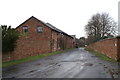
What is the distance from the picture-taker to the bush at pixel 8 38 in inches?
655

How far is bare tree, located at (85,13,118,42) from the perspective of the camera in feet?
167

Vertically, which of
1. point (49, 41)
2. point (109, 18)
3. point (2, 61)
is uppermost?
point (109, 18)

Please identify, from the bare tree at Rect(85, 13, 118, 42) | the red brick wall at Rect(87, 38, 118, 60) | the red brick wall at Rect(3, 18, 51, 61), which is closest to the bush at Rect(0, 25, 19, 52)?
the red brick wall at Rect(3, 18, 51, 61)

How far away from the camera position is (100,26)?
2044 inches

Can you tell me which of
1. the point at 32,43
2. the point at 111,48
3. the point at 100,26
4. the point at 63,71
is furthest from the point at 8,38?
the point at 100,26

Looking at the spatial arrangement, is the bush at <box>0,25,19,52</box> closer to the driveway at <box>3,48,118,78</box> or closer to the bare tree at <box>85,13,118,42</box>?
the driveway at <box>3,48,118,78</box>

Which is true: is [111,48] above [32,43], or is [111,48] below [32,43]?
below

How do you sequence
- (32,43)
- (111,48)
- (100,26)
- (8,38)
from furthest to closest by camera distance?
(100,26) < (32,43) < (111,48) < (8,38)

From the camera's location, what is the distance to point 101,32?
51.5 metres

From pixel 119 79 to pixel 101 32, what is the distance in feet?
149

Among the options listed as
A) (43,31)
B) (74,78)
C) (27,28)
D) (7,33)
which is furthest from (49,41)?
(74,78)

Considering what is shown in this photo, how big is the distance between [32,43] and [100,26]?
107 feet

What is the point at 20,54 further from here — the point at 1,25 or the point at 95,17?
the point at 95,17

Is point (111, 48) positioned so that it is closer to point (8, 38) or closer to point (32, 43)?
point (8, 38)
